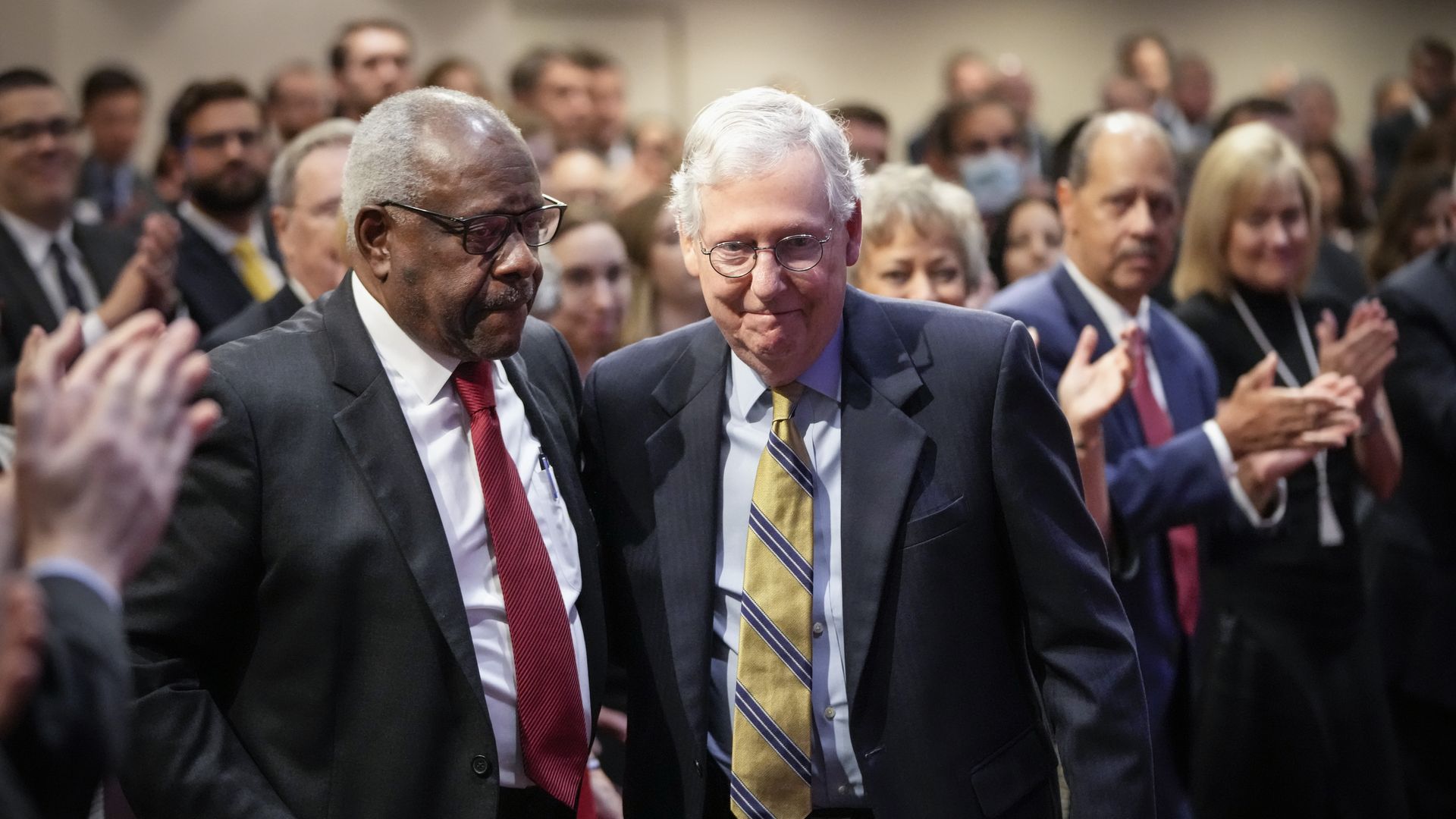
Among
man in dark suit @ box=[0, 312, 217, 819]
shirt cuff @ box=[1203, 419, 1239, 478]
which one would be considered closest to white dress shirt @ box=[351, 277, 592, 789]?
man in dark suit @ box=[0, 312, 217, 819]

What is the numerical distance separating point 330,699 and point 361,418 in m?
0.41

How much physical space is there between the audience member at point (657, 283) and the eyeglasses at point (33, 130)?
1.93 meters

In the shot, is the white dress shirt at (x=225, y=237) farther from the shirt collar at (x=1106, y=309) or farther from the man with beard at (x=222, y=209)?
the shirt collar at (x=1106, y=309)

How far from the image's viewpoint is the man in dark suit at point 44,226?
15.2 ft

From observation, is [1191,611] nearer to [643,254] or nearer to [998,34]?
[643,254]

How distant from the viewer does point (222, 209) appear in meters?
4.89

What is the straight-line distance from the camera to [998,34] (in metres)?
13.3

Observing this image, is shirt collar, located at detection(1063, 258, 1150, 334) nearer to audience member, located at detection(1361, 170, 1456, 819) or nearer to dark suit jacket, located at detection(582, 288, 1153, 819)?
dark suit jacket, located at detection(582, 288, 1153, 819)

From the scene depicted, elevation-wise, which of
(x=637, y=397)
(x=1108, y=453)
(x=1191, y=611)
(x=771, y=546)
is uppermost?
(x=637, y=397)

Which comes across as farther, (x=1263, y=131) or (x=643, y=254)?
(x=643, y=254)

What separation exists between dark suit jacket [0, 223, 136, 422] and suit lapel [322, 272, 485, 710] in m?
2.08

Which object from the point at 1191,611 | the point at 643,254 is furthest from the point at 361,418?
the point at 643,254

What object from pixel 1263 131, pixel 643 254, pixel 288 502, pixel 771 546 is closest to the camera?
pixel 288 502

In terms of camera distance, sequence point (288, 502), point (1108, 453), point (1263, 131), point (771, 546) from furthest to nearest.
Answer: point (1263, 131), point (1108, 453), point (771, 546), point (288, 502)
